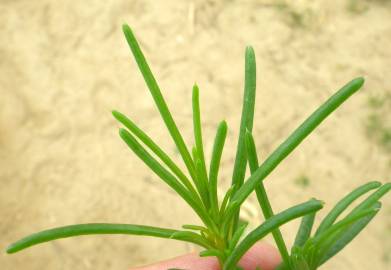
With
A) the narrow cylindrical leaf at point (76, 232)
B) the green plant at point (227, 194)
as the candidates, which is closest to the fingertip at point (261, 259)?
the green plant at point (227, 194)

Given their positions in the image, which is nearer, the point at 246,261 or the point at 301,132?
the point at 301,132

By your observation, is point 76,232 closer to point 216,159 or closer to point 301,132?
point 216,159

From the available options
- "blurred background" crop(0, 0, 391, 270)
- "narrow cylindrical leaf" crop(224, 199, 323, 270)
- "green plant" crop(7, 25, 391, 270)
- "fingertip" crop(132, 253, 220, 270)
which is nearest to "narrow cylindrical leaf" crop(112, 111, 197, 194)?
"green plant" crop(7, 25, 391, 270)

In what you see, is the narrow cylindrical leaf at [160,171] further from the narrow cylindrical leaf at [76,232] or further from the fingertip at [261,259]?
the fingertip at [261,259]

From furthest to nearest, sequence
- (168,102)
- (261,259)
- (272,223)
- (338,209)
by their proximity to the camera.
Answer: (168,102) → (261,259) → (338,209) → (272,223)

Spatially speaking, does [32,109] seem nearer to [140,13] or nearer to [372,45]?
[140,13]

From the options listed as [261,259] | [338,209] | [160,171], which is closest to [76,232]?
[160,171]

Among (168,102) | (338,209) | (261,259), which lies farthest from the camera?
(168,102)
